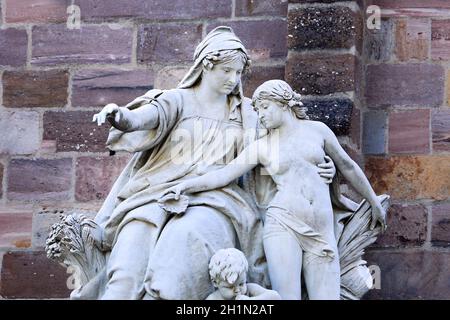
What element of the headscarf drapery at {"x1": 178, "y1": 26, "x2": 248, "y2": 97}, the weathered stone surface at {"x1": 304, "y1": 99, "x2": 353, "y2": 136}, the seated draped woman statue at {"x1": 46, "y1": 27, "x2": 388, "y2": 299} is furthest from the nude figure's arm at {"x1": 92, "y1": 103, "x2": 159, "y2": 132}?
the weathered stone surface at {"x1": 304, "y1": 99, "x2": 353, "y2": 136}

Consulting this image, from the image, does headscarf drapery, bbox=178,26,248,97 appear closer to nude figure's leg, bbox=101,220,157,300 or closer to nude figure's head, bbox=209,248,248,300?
nude figure's leg, bbox=101,220,157,300

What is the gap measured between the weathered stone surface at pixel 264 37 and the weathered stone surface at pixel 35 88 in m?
1.04

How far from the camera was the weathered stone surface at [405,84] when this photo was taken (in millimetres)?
11016

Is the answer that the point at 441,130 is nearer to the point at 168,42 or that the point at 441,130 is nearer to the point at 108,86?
the point at 168,42

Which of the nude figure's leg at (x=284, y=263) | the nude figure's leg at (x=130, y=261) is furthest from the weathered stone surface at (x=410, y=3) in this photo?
the nude figure's leg at (x=130, y=261)

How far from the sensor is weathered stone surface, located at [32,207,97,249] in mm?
11258

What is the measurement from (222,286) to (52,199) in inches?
105

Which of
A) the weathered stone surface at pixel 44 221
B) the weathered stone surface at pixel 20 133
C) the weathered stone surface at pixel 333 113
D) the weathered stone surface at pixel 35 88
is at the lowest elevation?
the weathered stone surface at pixel 44 221

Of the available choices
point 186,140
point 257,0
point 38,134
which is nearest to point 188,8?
point 257,0

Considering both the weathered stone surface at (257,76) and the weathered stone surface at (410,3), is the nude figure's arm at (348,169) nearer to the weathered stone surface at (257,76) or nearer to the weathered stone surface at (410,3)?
the weathered stone surface at (257,76)

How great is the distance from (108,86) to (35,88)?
43cm

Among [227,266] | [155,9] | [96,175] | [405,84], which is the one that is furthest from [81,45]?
[227,266]

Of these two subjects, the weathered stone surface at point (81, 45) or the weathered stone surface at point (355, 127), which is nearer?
the weathered stone surface at point (355, 127)
